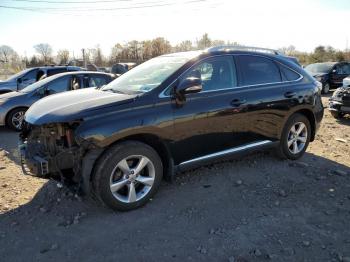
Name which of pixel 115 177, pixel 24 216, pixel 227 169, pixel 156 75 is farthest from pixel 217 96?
pixel 24 216

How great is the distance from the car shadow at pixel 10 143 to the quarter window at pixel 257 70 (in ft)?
13.5

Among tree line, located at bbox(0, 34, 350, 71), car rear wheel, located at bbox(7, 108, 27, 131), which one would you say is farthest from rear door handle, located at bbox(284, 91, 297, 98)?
tree line, located at bbox(0, 34, 350, 71)

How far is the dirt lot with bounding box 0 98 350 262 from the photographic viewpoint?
11.1 ft

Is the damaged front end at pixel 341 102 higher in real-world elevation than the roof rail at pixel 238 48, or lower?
lower

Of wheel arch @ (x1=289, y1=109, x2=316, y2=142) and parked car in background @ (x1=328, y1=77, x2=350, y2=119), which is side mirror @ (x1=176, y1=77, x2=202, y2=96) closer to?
wheel arch @ (x1=289, y1=109, x2=316, y2=142)

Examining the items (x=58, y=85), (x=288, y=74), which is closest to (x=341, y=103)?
(x=288, y=74)

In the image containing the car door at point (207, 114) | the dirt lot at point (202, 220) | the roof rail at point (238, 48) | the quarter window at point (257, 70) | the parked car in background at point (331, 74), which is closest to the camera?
the dirt lot at point (202, 220)

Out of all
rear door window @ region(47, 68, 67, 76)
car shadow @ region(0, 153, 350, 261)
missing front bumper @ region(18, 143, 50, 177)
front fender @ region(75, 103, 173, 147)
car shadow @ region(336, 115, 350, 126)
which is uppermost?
rear door window @ region(47, 68, 67, 76)

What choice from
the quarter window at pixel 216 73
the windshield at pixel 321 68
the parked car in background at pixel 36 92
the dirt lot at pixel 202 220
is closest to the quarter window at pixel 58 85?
the parked car in background at pixel 36 92

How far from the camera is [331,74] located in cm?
1759

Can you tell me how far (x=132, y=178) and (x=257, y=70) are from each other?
8.24 feet

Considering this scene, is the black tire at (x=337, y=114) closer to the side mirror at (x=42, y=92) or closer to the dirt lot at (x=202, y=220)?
the dirt lot at (x=202, y=220)

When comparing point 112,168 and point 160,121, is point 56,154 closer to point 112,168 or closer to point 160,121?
point 112,168

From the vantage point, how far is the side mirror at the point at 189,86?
423 cm
